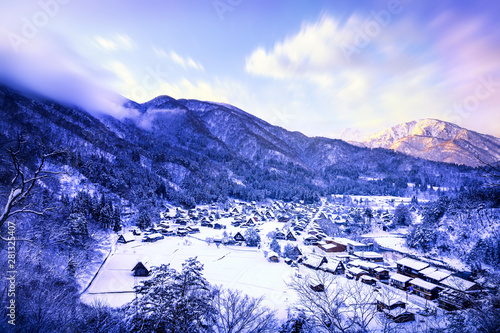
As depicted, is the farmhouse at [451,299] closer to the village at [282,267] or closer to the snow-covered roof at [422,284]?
the village at [282,267]

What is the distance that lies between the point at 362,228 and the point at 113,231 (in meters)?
52.2

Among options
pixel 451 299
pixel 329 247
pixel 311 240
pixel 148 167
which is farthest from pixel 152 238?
pixel 148 167

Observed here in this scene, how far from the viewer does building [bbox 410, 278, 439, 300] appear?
67.9ft

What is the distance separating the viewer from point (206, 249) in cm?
3166

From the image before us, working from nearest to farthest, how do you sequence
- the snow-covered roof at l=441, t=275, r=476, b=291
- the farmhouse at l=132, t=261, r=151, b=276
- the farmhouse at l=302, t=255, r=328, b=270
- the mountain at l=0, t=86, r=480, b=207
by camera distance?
1. the snow-covered roof at l=441, t=275, r=476, b=291
2. the farmhouse at l=132, t=261, r=151, b=276
3. the farmhouse at l=302, t=255, r=328, b=270
4. the mountain at l=0, t=86, r=480, b=207

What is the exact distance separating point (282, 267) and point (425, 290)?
46.9ft

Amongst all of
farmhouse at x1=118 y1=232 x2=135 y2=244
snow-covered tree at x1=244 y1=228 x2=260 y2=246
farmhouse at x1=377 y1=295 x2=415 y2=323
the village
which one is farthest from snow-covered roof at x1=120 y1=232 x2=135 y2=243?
farmhouse at x1=377 y1=295 x2=415 y2=323

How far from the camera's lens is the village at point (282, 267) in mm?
17406

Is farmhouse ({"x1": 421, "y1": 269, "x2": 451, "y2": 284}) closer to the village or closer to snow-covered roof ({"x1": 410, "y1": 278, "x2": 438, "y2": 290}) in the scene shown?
the village

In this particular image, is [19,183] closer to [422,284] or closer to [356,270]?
[356,270]

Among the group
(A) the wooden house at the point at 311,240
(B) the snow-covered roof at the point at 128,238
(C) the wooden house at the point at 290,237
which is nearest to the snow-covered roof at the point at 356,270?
(A) the wooden house at the point at 311,240

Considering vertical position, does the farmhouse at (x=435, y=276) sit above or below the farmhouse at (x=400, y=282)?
above

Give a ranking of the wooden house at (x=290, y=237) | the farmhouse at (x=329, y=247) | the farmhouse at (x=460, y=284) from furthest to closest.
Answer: the wooden house at (x=290, y=237)
the farmhouse at (x=329, y=247)
the farmhouse at (x=460, y=284)

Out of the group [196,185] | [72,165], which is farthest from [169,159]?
[72,165]
